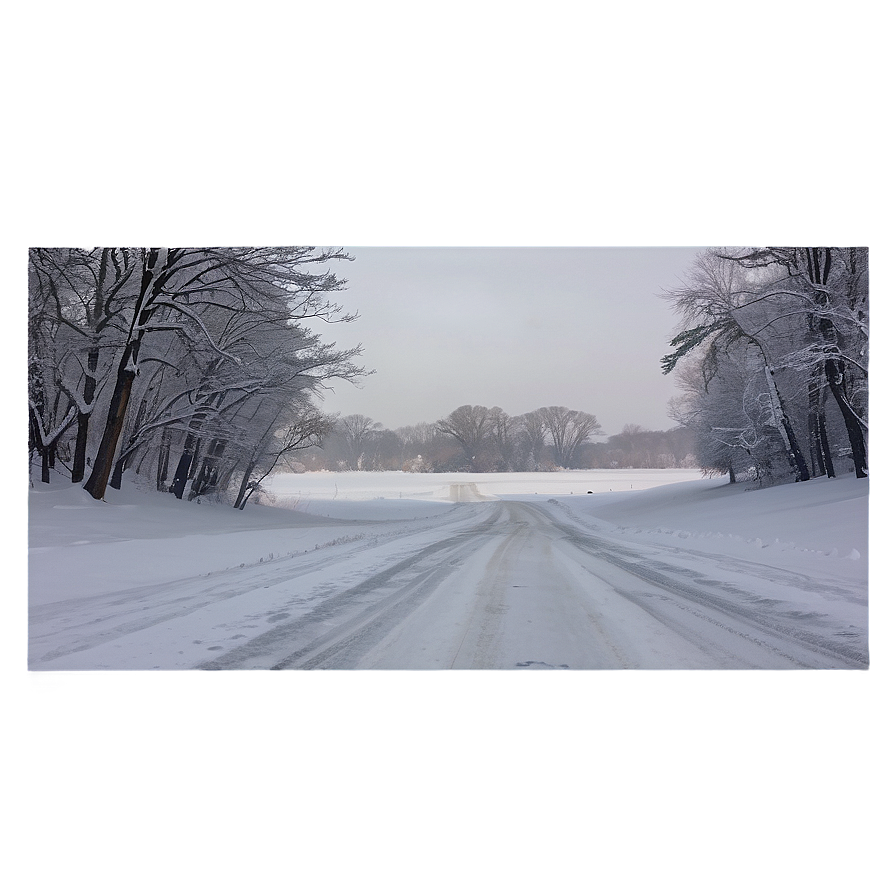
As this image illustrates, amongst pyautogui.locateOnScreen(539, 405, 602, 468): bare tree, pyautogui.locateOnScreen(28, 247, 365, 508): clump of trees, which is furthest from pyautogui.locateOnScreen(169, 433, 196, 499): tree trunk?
pyautogui.locateOnScreen(539, 405, 602, 468): bare tree

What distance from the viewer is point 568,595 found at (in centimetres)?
500

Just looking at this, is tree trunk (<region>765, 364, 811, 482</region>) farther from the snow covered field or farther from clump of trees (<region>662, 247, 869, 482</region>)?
the snow covered field

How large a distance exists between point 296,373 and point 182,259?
119 centimetres

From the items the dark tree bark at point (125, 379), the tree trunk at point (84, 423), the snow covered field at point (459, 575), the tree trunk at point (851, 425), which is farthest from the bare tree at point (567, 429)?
the tree trunk at point (84, 423)

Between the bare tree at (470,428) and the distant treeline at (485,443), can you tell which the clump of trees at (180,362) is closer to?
the distant treeline at (485,443)

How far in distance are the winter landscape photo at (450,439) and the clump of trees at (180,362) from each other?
0.06 ft

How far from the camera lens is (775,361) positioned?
5.68 m

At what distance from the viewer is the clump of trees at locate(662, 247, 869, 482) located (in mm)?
5395

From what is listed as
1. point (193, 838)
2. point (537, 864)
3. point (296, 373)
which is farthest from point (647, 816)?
point (296, 373)

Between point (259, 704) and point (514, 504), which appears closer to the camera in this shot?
point (259, 704)

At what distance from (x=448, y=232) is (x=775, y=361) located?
2698mm

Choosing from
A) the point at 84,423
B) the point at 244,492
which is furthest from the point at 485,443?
the point at 84,423

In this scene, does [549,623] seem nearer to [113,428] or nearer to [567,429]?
[567,429]

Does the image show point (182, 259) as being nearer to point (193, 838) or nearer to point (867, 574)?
point (193, 838)
